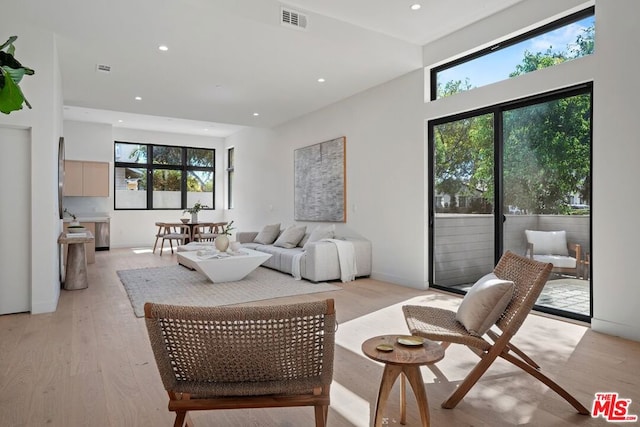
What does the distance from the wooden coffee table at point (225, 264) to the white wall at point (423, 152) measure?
6.07 feet

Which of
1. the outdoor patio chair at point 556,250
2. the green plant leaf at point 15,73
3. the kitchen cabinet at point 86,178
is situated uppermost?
the kitchen cabinet at point 86,178

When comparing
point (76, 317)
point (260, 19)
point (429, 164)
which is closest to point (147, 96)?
point (260, 19)

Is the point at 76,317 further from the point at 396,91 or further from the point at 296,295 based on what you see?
the point at 396,91

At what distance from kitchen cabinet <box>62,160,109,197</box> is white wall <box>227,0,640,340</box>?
3439mm

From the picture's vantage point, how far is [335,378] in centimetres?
258

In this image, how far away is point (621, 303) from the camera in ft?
11.0

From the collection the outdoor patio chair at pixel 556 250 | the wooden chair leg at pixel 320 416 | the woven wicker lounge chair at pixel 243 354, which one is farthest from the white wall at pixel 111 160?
the wooden chair leg at pixel 320 416

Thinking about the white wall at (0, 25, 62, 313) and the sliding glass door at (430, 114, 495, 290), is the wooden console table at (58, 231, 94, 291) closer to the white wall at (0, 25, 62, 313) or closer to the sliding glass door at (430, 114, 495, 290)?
the white wall at (0, 25, 62, 313)

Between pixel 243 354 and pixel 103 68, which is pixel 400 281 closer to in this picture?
pixel 243 354

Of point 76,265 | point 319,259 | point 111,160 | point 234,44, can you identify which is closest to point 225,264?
point 319,259

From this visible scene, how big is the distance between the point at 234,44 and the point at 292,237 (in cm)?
370

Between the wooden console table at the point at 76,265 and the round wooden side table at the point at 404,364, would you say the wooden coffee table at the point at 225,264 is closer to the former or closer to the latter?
the wooden console table at the point at 76,265

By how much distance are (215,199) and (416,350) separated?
10829mm

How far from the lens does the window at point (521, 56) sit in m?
3.74
